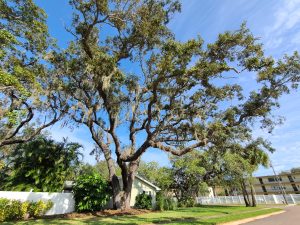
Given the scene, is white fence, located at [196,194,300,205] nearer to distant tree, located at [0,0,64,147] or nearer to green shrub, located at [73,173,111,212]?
green shrub, located at [73,173,111,212]

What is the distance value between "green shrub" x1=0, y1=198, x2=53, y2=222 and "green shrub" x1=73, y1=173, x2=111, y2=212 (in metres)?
2.99

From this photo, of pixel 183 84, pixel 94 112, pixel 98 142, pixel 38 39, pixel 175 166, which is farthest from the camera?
pixel 175 166

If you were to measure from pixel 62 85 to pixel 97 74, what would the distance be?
3212mm

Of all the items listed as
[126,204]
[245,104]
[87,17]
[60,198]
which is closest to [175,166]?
[126,204]

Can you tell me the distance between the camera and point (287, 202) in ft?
103

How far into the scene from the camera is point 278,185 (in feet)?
214

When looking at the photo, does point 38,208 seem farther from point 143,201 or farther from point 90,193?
point 143,201

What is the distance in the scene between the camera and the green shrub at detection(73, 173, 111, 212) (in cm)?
1903

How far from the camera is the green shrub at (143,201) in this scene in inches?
967

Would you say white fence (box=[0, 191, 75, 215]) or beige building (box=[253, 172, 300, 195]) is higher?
beige building (box=[253, 172, 300, 195])

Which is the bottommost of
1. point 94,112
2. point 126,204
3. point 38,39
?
point 126,204

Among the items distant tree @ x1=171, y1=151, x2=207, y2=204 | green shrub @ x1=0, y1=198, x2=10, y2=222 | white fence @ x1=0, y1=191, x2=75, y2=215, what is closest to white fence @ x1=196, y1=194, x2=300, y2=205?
distant tree @ x1=171, y1=151, x2=207, y2=204

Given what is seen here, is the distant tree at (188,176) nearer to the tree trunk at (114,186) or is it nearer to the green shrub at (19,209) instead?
the tree trunk at (114,186)

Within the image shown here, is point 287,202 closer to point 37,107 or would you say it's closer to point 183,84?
point 183,84
